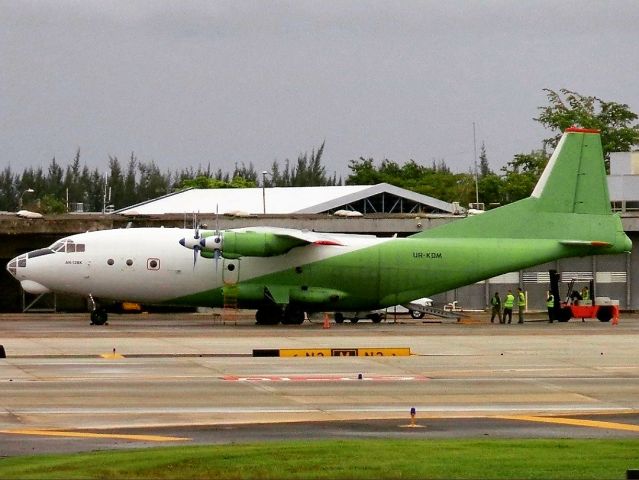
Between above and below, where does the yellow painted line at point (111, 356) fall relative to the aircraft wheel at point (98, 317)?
below

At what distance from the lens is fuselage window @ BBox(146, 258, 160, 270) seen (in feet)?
166

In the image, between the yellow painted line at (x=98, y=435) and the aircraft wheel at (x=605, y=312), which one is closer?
the yellow painted line at (x=98, y=435)

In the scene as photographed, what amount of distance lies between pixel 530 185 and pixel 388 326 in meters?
64.6

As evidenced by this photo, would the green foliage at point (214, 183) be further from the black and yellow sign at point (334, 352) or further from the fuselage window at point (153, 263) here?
the black and yellow sign at point (334, 352)

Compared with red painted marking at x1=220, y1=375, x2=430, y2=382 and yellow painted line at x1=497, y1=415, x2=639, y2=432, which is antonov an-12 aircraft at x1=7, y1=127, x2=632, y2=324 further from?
yellow painted line at x1=497, y1=415, x2=639, y2=432

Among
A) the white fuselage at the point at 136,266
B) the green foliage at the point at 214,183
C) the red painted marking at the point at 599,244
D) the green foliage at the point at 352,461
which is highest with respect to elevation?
the green foliage at the point at 214,183

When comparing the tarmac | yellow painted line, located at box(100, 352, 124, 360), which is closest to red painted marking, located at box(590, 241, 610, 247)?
the tarmac

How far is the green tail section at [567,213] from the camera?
52.6m

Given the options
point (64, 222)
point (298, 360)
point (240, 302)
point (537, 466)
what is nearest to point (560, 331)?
point (240, 302)

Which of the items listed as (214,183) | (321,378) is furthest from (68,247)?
(214,183)

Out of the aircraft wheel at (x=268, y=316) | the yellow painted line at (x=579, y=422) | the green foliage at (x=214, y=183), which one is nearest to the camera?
the yellow painted line at (x=579, y=422)

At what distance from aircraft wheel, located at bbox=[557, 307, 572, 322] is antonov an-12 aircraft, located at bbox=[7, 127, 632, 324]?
4019 mm

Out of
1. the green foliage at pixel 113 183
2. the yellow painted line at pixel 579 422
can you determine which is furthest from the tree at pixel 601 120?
the yellow painted line at pixel 579 422

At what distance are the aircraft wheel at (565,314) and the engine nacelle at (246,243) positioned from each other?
41.4 feet
